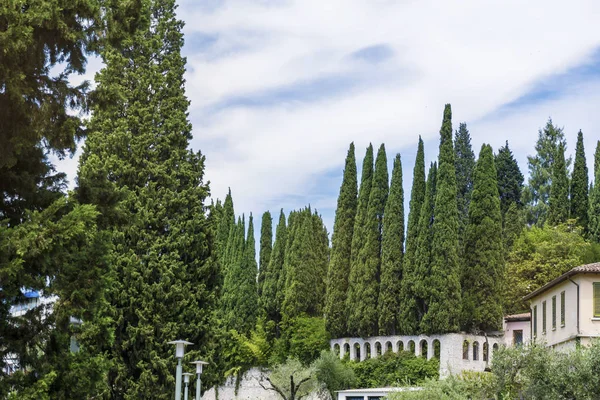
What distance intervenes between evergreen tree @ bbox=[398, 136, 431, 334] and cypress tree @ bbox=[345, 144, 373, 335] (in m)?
2.85

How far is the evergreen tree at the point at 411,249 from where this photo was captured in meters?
47.9

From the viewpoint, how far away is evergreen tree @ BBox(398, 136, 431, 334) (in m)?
47.9

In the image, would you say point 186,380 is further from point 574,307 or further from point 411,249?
point 411,249

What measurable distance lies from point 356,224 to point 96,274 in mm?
37718

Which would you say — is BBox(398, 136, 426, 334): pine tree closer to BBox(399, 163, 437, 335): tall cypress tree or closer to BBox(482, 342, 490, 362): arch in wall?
BBox(399, 163, 437, 335): tall cypress tree

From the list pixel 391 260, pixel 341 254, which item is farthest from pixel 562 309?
pixel 341 254

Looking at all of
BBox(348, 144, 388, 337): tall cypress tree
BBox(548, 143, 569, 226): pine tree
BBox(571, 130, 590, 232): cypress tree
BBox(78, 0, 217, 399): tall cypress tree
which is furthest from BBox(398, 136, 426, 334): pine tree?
BBox(78, 0, 217, 399): tall cypress tree

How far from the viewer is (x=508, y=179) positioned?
239 ft

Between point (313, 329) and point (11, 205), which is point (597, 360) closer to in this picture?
point (11, 205)

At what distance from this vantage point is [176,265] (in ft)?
Result: 94.2

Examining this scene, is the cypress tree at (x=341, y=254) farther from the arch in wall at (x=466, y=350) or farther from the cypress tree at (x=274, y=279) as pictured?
the arch in wall at (x=466, y=350)

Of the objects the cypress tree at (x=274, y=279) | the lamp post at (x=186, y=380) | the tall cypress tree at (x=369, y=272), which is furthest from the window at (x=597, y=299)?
the cypress tree at (x=274, y=279)

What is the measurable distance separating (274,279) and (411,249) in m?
12.6

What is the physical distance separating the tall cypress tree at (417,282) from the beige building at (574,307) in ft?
41.0
